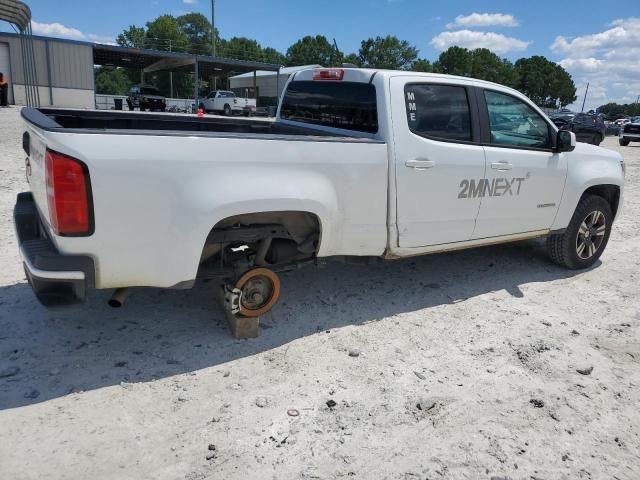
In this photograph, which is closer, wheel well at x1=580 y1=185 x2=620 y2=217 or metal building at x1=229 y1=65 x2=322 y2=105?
wheel well at x1=580 y1=185 x2=620 y2=217

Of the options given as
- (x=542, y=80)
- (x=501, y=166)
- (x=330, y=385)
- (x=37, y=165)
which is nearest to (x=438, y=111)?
(x=501, y=166)

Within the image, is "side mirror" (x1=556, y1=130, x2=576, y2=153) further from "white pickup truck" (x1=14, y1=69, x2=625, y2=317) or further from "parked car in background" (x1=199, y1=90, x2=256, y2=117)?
"parked car in background" (x1=199, y1=90, x2=256, y2=117)

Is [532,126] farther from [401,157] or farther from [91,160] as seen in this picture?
[91,160]

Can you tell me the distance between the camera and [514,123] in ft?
15.5

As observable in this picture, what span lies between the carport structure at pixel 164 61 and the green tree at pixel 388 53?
35.8m

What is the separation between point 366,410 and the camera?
294 centimetres

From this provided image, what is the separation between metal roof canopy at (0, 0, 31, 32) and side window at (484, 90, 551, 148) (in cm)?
1336

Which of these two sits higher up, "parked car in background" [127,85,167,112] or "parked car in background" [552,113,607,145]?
"parked car in background" [127,85,167,112]

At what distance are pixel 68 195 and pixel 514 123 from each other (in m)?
3.87

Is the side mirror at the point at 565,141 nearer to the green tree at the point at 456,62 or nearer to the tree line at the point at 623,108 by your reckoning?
the green tree at the point at 456,62

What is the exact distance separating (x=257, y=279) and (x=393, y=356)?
111 centimetres

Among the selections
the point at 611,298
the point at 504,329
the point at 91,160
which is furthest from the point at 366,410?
the point at 611,298

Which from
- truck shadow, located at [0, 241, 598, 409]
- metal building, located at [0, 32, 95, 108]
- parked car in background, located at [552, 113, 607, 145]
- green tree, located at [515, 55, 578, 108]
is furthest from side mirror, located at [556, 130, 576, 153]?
green tree, located at [515, 55, 578, 108]

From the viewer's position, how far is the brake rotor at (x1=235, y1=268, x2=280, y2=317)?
351cm
